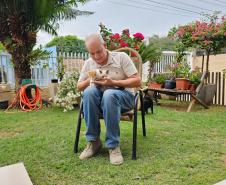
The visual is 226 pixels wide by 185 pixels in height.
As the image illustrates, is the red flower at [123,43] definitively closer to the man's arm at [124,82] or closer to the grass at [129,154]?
the grass at [129,154]

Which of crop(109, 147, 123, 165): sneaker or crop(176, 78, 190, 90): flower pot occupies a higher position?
crop(176, 78, 190, 90): flower pot

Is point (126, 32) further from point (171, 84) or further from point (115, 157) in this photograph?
point (115, 157)

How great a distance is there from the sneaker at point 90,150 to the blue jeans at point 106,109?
69 millimetres

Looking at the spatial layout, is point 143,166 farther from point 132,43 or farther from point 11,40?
point 11,40

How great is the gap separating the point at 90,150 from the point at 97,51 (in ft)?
2.78

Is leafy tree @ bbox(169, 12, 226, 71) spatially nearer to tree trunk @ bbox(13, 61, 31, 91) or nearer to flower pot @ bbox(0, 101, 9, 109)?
tree trunk @ bbox(13, 61, 31, 91)

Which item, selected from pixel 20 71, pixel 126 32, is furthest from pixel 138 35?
pixel 20 71

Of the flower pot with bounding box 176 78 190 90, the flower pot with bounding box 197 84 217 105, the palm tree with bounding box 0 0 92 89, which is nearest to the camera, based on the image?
the flower pot with bounding box 176 78 190 90

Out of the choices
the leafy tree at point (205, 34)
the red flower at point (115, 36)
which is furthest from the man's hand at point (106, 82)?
the leafy tree at point (205, 34)

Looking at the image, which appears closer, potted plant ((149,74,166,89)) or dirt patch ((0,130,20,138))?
dirt patch ((0,130,20,138))

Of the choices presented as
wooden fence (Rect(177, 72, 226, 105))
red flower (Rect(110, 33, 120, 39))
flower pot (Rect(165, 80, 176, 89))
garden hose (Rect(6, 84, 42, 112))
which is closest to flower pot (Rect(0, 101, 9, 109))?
garden hose (Rect(6, 84, 42, 112))

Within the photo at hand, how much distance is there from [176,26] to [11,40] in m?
3.51

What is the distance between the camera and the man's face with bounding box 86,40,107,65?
7.42 ft

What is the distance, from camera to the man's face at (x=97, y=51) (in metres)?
2.26
